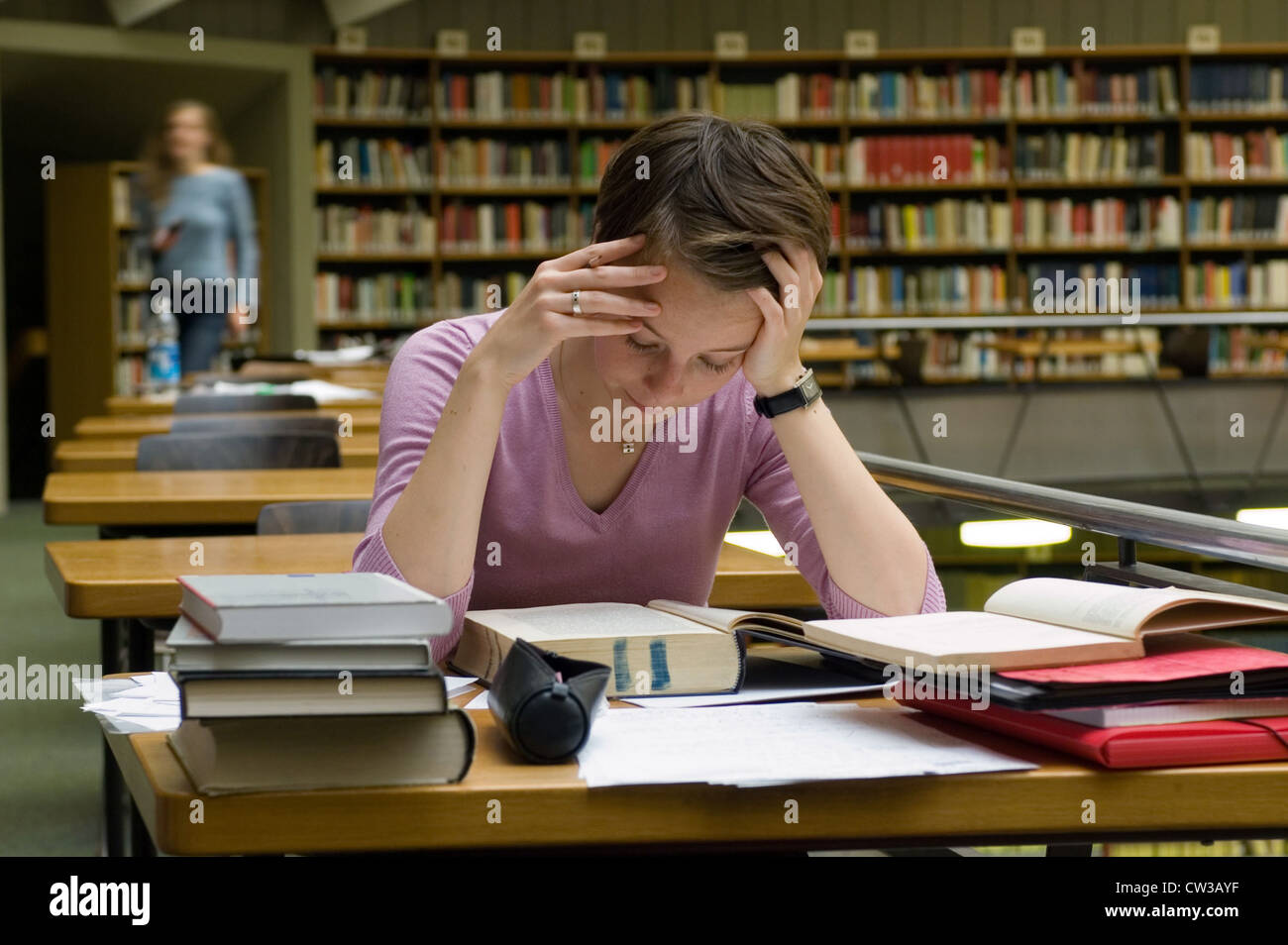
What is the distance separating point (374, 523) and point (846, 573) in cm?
41

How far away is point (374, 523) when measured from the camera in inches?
48.9

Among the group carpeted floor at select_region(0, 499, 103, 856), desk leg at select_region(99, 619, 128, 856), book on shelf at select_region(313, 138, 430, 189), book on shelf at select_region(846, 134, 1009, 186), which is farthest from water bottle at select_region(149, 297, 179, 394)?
book on shelf at select_region(846, 134, 1009, 186)

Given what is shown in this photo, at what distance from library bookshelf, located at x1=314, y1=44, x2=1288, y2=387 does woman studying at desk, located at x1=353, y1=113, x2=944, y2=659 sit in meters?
6.67

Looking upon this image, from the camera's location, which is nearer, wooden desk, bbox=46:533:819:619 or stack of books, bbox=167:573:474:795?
stack of books, bbox=167:573:474:795

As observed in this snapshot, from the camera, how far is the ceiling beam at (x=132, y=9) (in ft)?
23.6

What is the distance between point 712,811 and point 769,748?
77 millimetres

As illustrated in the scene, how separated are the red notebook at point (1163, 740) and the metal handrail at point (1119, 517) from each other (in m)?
0.24

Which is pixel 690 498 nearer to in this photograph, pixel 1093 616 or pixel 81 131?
pixel 1093 616

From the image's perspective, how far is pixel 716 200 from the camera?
111 cm

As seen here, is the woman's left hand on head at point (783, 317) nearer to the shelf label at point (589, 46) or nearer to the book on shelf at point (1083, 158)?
the shelf label at point (589, 46)

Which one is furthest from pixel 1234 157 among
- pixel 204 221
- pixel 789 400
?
pixel 789 400

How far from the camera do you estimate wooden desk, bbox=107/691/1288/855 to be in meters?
0.72

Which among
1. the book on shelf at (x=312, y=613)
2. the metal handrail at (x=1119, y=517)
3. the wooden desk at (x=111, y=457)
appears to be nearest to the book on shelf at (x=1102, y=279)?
the wooden desk at (x=111, y=457)

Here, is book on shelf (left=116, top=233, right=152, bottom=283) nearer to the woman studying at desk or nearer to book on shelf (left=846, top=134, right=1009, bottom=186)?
book on shelf (left=846, top=134, right=1009, bottom=186)
